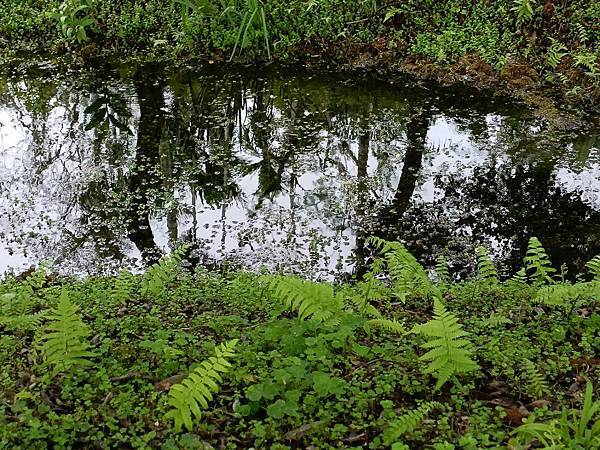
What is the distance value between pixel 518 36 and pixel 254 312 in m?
9.02

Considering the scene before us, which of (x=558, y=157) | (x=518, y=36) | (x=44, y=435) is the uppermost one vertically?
(x=518, y=36)

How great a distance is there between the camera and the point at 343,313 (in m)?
3.89

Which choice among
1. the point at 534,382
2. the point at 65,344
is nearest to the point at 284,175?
the point at 65,344

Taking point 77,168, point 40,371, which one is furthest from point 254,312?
point 77,168

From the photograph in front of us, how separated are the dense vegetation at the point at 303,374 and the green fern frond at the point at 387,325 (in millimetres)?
13

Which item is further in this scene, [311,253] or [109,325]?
[311,253]

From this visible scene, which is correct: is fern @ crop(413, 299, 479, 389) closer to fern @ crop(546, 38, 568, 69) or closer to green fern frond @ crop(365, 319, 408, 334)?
green fern frond @ crop(365, 319, 408, 334)

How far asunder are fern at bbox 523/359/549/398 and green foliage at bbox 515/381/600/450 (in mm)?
415

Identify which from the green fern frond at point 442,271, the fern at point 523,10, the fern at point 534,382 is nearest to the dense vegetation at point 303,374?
the fern at point 534,382

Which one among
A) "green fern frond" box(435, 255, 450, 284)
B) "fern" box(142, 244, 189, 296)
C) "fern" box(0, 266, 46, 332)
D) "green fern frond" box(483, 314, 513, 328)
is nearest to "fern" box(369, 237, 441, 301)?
"green fern frond" box(435, 255, 450, 284)

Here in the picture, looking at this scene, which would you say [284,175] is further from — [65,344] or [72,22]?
[72,22]

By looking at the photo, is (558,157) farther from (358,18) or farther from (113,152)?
(113,152)

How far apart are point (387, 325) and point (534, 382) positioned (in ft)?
3.04

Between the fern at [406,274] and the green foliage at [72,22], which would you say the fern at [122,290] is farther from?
the green foliage at [72,22]
